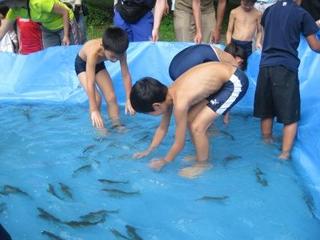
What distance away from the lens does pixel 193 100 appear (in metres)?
4.20

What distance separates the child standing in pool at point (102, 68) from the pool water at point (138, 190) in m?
0.33

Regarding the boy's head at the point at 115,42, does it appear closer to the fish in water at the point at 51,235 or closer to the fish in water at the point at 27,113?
the fish in water at the point at 27,113

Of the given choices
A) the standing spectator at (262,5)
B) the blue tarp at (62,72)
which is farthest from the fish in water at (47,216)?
the standing spectator at (262,5)

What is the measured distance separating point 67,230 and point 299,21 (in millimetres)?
2748

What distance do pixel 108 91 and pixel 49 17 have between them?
1.64 meters

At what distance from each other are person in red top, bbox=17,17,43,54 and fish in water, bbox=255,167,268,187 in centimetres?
427

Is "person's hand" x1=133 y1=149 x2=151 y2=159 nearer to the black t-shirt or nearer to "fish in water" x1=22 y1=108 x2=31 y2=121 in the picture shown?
"fish in water" x1=22 y1=108 x2=31 y2=121

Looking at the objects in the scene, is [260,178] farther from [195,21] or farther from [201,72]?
[195,21]

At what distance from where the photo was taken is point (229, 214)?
390cm

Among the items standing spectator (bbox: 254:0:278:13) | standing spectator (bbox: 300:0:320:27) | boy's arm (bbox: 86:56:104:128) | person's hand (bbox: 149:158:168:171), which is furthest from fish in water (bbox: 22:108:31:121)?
standing spectator (bbox: 300:0:320:27)

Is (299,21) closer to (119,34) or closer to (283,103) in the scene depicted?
(283,103)

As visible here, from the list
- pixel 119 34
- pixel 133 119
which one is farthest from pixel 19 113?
pixel 119 34

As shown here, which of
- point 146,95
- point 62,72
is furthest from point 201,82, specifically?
point 62,72

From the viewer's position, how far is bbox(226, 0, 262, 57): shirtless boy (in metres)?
6.61
